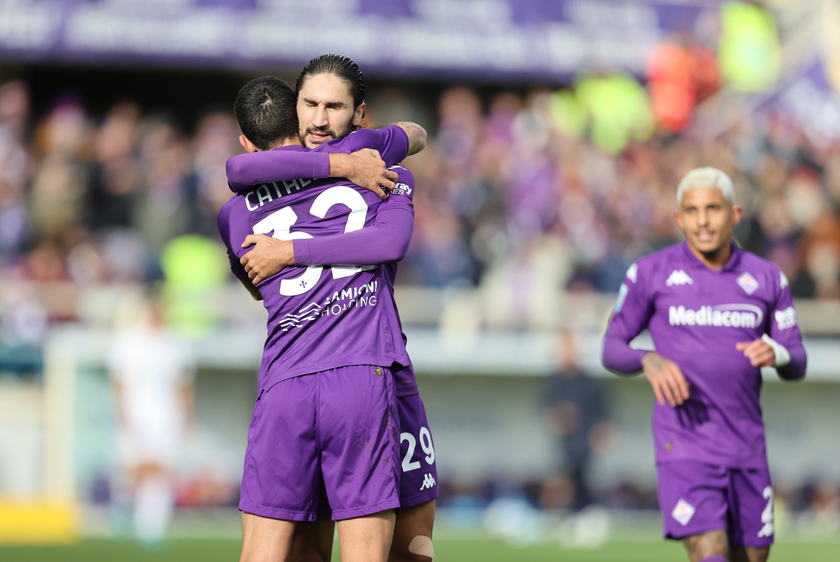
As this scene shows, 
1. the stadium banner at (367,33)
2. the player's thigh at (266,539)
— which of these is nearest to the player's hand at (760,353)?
the player's thigh at (266,539)

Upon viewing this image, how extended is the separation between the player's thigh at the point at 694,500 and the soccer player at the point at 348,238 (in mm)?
1705

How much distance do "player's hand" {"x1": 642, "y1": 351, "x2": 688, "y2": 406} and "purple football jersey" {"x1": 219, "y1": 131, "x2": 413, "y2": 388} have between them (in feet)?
5.88

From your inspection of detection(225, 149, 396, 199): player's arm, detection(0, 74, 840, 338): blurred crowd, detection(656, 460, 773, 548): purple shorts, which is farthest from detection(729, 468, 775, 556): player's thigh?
detection(0, 74, 840, 338): blurred crowd

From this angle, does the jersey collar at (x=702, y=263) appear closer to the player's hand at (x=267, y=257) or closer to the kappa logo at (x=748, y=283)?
the kappa logo at (x=748, y=283)

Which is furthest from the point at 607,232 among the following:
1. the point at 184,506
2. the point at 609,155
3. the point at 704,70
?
the point at 184,506

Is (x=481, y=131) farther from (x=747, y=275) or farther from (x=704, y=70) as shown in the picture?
(x=747, y=275)

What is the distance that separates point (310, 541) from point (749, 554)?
2.43m

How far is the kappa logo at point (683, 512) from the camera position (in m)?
5.72

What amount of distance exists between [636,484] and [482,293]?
3.36 metres

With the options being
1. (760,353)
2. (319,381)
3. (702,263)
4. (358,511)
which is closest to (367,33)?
(702,263)

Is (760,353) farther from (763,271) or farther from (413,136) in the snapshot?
(413,136)

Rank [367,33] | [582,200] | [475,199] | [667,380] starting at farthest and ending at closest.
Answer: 1. [367,33]
2. [582,200]
3. [475,199]
4. [667,380]

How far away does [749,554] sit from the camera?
5.82 metres

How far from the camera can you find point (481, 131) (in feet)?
58.3
